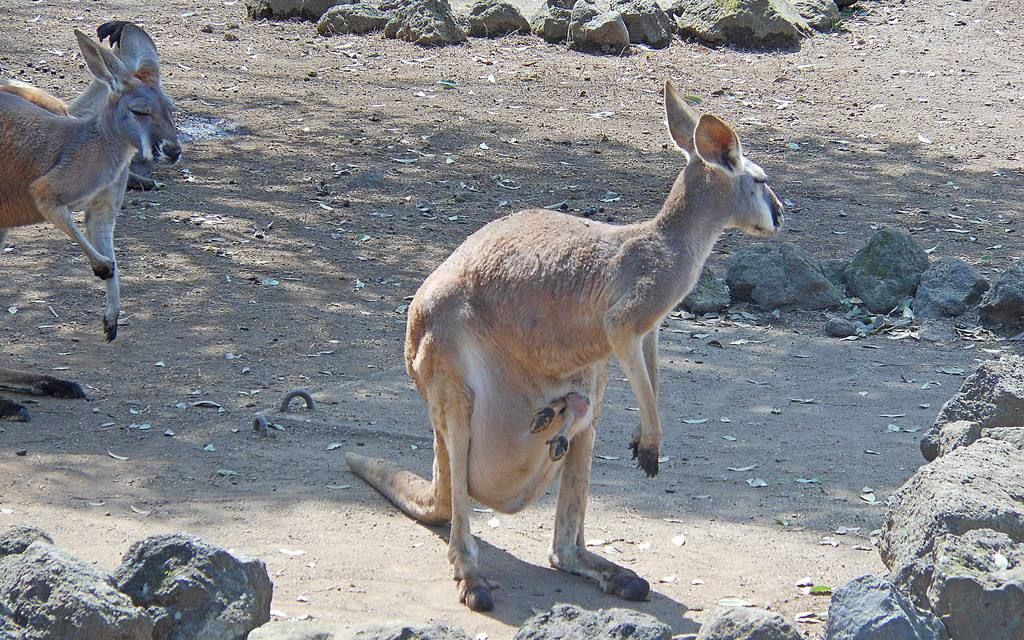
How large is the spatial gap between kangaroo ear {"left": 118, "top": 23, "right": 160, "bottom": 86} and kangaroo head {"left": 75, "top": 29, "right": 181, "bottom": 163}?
84 millimetres

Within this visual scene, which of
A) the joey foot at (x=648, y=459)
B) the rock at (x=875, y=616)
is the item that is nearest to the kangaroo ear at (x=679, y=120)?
the joey foot at (x=648, y=459)

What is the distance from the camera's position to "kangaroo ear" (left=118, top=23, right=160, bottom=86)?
22.0 ft

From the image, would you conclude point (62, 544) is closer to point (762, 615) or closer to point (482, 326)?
point (482, 326)

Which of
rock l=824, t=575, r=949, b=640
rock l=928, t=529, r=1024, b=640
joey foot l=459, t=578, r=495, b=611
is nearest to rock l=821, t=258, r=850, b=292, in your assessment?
joey foot l=459, t=578, r=495, b=611

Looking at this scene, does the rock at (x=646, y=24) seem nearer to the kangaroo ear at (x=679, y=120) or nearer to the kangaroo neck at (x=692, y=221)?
the kangaroo ear at (x=679, y=120)

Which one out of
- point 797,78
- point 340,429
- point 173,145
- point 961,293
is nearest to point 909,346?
point 961,293

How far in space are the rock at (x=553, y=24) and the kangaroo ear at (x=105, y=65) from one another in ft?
21.9

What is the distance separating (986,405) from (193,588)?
2718mm

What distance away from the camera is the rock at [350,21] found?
12742mm

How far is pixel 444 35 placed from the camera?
12531mm

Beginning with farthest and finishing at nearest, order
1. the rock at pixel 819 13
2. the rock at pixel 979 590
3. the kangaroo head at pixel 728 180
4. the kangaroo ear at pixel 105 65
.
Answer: the rock at pixel 819 13
the kangaroo ear at pixel 105 65
the kangaroo head at pixel 728 180
the rock at pixel 979 590

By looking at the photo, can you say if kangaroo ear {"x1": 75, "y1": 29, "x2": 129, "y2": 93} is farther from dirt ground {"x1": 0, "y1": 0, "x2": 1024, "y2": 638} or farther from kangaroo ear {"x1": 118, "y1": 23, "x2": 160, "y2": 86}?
dirt ground {"x1": 0, "y1": 0, "x2": 1024, "y2": 638}

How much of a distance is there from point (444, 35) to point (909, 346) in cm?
679

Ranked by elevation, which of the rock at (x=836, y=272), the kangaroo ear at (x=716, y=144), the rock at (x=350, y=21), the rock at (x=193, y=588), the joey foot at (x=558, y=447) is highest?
the kangaroo ear at (x=716, y=144)
